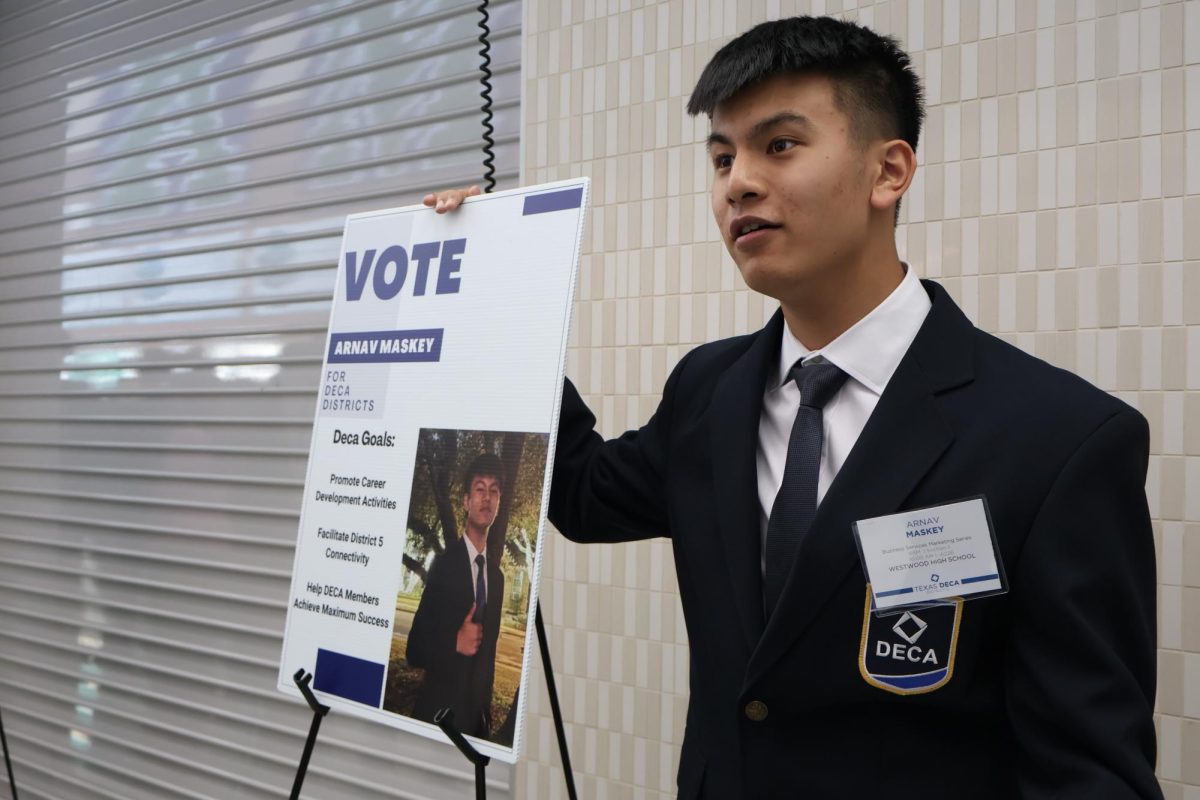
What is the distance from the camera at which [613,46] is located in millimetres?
2373

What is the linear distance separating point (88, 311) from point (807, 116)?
11.1 ft

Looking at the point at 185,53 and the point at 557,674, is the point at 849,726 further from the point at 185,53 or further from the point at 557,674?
the point at 185,53

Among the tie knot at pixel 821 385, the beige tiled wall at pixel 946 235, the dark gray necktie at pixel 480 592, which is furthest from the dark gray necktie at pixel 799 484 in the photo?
the beige tiled wall at pixel 946 235

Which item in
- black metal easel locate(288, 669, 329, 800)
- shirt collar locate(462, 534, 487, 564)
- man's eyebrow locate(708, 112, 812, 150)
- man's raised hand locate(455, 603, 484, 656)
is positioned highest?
man's eyebrow locate(708, 112, 812, 150)

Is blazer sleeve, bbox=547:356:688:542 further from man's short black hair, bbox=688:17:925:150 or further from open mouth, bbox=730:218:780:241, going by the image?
man's short black hair, bbox=688:17:925:150

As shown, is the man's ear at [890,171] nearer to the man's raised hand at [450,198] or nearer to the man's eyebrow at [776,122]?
the man's eyebrow at [776,122]

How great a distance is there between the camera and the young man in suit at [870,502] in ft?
3.67

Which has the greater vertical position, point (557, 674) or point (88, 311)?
point (88, 311)

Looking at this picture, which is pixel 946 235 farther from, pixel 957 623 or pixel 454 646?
pixel 454 646

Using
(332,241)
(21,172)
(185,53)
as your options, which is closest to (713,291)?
(332,241)

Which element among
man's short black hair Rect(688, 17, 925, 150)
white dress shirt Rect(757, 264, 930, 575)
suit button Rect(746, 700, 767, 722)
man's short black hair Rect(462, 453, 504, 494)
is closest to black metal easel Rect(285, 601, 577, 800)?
man's short black hair Rect(462, 453, 504, 494)

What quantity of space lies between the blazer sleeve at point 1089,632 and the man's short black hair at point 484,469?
2.43 ft

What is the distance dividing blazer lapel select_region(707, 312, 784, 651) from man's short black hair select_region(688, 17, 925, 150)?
1.04ft

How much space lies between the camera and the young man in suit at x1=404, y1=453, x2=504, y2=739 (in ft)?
4.98
